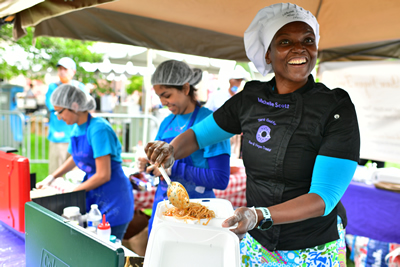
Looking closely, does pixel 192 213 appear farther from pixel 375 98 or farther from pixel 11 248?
pixel 375 98

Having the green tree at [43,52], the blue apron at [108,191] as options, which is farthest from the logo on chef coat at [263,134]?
the green tree at [43,52]

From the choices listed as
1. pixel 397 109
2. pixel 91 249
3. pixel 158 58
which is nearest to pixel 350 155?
pixel 91 249

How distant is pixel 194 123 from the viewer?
225 centimetres

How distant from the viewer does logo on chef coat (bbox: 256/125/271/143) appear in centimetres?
142

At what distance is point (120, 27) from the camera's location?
9.09 feet

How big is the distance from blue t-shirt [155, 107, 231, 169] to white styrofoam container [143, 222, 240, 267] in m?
1.10

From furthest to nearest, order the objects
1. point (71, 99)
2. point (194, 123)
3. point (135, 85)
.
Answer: point (135, 85), point (71, 99), point (194, 123)

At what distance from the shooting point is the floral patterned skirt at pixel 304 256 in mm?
1423

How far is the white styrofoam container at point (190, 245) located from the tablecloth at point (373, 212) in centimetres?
313

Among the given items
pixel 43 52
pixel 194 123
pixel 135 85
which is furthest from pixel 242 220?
pixel 135 85

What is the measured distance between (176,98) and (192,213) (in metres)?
1.17

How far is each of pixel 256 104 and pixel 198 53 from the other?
192cm

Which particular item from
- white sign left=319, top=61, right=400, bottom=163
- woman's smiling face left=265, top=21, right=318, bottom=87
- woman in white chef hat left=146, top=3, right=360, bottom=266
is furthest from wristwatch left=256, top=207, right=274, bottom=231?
white sign left=319, top=61, right=400, bottom=163

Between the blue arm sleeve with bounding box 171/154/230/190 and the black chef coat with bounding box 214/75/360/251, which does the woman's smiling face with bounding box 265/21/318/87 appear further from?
the blue arm sleeve with bounding box 171/154/230/190
